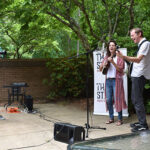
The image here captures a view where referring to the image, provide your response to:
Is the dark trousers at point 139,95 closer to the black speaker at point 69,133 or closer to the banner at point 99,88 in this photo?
the banner at point 99,88

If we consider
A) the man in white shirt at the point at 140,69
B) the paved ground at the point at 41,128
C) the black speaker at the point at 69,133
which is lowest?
the paved ground at the point at 41,128

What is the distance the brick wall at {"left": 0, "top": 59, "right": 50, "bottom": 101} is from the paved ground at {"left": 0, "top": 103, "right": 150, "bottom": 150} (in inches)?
96.8

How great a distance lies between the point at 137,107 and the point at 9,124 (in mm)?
3142

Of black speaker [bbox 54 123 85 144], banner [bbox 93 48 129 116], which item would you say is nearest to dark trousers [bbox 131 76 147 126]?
banner [bbox 93 48 129 116]

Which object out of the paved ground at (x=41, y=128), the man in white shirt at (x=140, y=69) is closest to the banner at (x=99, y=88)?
the paved ground at (x=41, y=128)

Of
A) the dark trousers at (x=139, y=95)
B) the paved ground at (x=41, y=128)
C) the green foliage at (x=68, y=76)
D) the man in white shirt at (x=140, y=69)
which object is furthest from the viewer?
the green foliage at (x=68, y=76)

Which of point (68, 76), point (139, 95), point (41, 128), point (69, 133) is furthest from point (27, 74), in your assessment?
point (69, 133)

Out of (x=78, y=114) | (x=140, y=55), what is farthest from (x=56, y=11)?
(x=140, y=55)

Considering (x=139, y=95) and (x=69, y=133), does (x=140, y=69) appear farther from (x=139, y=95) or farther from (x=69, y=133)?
(x=69, y=133)

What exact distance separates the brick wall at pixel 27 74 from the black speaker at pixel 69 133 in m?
8.50

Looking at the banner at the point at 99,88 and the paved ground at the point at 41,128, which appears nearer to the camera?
the paved ground at the point at 41,128

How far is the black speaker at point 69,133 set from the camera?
2.50 metres

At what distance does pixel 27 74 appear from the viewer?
36.3 feet

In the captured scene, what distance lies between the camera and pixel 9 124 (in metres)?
6.50
